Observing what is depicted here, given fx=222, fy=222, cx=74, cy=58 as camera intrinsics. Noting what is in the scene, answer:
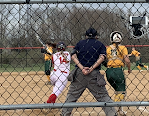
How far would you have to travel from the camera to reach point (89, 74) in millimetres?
3693

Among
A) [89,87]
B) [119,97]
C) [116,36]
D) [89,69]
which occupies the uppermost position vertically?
[116,36]

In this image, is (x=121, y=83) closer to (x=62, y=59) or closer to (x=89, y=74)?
(x=89, y=74)

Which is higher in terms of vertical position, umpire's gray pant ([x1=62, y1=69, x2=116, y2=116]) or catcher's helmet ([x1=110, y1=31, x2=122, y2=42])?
catcher's helmet ([x1=110, y1=31, x2=122, y2=42])

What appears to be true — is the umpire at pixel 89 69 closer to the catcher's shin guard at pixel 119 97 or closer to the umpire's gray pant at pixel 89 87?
the umpire's gray pant at pixel 89 87

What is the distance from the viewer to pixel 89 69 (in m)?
3.64

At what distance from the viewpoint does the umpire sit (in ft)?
11.9

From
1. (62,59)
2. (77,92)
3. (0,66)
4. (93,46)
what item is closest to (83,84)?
(77,92)

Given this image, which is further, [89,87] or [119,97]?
[119,97]

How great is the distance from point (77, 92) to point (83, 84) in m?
0.18

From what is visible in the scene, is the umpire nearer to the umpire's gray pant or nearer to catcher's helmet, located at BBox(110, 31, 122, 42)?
the umpire's gray pant

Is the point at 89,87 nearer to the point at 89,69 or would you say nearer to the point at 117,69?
the point at 89,69

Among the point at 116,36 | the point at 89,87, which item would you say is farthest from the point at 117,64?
the point at 89,87

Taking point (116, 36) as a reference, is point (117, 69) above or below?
below

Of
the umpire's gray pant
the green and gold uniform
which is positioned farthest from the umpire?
the green and gold uniform
